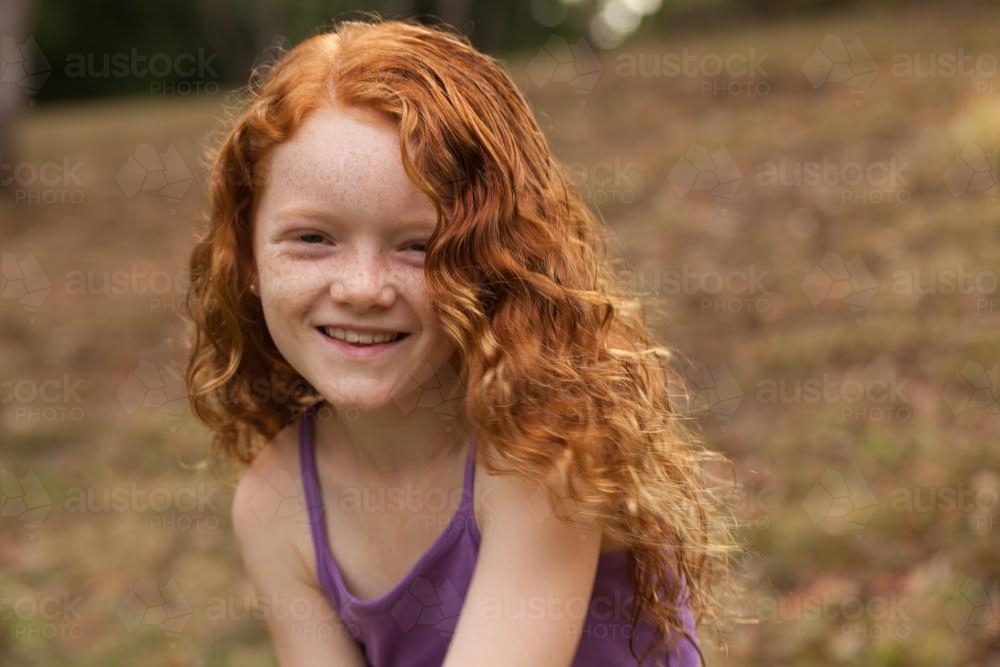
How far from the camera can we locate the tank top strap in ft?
5.98

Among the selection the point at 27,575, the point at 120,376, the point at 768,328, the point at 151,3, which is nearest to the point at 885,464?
the point at 768,328

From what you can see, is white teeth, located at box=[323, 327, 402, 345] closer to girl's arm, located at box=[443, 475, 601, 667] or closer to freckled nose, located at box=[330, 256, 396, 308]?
freckled nose, located at box=[330, 256, 396, 308]

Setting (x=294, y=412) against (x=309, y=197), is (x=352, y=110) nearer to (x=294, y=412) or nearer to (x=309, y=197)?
(x=309, y=197)

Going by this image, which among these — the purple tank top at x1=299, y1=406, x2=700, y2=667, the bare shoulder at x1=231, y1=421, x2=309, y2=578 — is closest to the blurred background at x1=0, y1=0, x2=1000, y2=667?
the purple tank top at x1=299, y1=406, x2=700, y2=667

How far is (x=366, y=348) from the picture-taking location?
1.55 meters

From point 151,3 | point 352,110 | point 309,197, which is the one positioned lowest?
point 151,3

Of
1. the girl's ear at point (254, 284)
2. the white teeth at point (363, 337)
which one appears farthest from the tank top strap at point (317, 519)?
the white teeth at point (363, 337)

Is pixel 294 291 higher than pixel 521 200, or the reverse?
pixel 521 200

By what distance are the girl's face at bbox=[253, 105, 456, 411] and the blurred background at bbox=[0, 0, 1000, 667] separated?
32.2 inches

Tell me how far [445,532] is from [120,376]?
4087mm

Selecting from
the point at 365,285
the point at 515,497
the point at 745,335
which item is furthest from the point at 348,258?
the point at 745,335

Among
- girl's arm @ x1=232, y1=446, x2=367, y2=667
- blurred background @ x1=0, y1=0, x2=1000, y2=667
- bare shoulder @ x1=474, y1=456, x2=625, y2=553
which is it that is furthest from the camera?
blurred background @ x1=0, y1=0, x2=1000, y2=667

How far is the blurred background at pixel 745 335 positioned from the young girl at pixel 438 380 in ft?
2.05

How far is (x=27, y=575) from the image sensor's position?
11.9 ft
